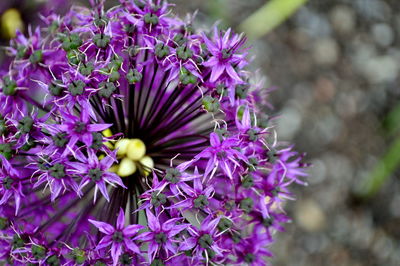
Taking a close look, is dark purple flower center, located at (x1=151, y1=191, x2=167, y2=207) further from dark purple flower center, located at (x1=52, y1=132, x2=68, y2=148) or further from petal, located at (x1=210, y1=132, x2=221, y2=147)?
dark purple flower center, located at (x1=52, y1=132, x2=68, y2=148)

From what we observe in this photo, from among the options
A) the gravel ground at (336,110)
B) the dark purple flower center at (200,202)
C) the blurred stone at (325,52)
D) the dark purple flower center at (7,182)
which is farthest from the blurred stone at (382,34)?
the dark purple flower center at (7,182)

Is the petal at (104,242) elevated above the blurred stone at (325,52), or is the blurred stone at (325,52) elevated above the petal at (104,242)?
the blurred stone at (325,52)

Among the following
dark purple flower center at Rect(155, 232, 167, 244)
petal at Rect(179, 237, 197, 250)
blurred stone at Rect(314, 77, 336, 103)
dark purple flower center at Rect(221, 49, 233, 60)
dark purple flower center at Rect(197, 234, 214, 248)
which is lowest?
dark purple flower center at Rect(155, 232, 167, 244)

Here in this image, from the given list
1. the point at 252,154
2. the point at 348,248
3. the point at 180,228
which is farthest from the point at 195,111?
the point at 348,248

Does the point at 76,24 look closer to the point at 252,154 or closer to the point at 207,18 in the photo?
the point at 252,154

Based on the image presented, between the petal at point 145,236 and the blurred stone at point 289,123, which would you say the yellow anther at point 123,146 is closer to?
the petal at point 145,236

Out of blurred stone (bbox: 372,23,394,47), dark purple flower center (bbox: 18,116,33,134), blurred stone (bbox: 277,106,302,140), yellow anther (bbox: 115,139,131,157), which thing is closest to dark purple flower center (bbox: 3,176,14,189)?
dark purple flower center (bbox: 18,116,33,134)

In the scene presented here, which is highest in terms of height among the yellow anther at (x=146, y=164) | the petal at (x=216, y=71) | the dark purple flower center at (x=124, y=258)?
the petal at (x=216, y=71)
